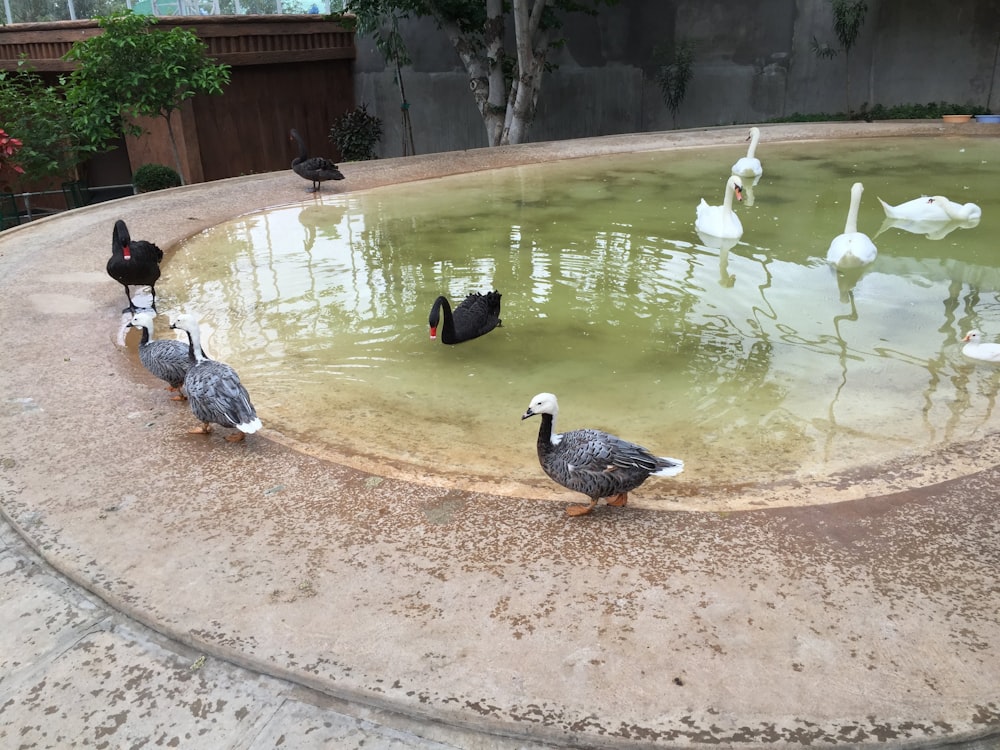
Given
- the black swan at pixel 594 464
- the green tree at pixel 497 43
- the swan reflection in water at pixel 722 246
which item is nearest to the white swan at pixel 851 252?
the swan reflection in water at pixel 722 246

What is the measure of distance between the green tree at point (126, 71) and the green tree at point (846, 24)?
556 inches

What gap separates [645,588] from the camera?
3.23 metres

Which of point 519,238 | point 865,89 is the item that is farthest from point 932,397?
point 865,89

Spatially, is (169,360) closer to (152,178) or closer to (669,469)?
(669,469)

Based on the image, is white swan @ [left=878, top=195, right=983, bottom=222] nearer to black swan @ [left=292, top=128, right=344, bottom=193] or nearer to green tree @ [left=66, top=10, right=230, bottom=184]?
black swan @ [left=292, top=128, right=344, bottom=193]

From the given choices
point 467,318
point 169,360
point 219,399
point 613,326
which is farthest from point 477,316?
point 219,399

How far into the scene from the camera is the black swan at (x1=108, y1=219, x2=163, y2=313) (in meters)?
6.79

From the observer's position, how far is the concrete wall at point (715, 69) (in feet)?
60.1

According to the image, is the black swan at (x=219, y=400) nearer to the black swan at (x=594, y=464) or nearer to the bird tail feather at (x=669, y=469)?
the black swan at (x=594, y=464)

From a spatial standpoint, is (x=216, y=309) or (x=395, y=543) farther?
(x=216, y=309)

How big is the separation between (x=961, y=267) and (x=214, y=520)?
7596mm

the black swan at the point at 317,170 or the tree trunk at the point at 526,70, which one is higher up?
the tree trunk at the point at 526,70

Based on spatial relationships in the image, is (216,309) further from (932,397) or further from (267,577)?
(932,397)

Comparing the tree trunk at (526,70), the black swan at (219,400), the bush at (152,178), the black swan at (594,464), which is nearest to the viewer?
the black swan at (594,464)
